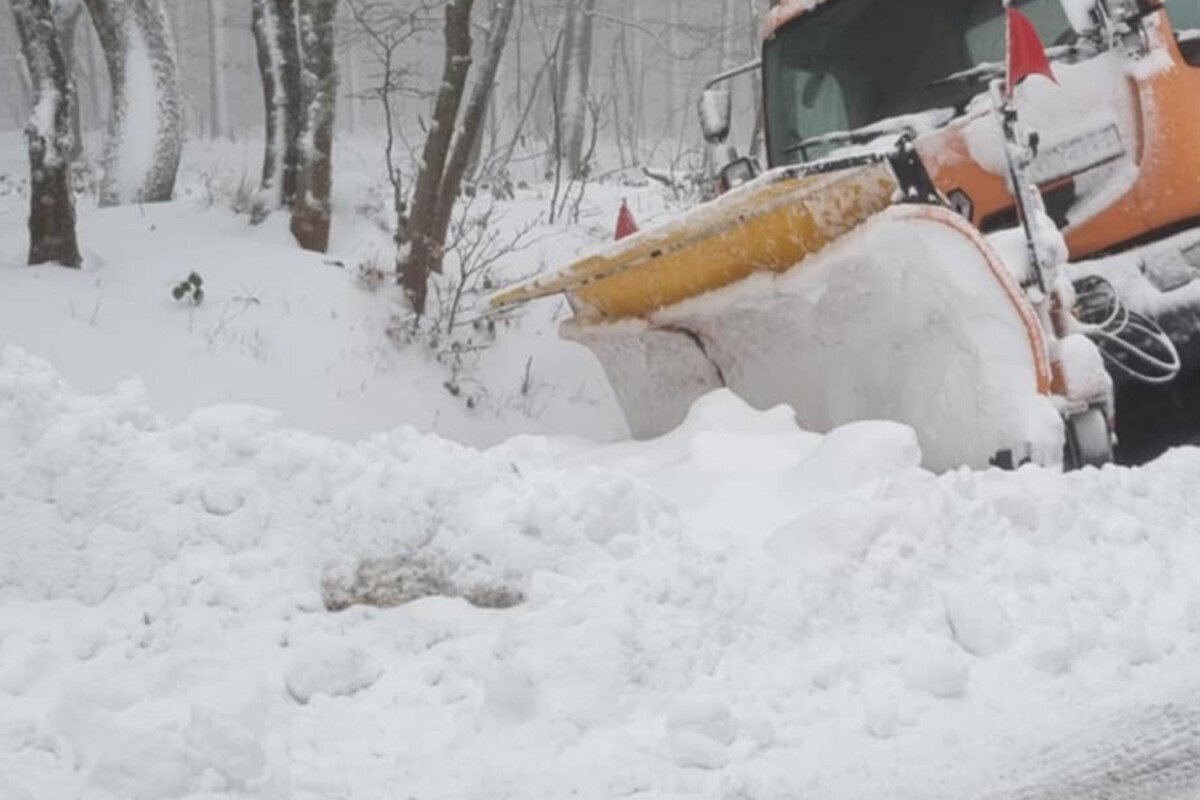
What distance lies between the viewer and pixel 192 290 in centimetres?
630

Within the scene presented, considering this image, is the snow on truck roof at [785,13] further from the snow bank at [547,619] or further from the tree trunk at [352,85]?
the tree trunk at [352,85]

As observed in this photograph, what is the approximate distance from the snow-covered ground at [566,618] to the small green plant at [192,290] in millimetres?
2965

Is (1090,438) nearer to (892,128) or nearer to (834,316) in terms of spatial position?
(834,316)

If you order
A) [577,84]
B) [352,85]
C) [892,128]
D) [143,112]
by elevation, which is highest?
[352,85]

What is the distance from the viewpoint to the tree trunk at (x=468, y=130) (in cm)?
732

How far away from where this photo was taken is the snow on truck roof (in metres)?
5.47

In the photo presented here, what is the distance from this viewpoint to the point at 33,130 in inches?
241

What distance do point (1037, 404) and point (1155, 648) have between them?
0.99 meters

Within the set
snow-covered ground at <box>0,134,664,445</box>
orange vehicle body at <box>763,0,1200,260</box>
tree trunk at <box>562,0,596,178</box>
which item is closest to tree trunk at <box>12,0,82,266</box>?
snow-covered ground at <box>0,134,664,445</box>

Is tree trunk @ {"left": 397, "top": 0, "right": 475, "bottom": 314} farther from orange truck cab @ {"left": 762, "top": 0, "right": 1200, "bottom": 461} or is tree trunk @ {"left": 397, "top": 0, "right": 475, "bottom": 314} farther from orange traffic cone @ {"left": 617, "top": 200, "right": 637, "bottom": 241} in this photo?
orange truck cab @ {"left": 762, "top": 0, "right": 1200, "bottom": 461}

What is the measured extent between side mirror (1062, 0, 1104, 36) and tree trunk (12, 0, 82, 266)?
4.80m

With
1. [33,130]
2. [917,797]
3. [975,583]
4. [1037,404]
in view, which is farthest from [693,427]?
[33,130]

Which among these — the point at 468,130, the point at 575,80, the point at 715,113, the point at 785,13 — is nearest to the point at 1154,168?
the point at 715,113

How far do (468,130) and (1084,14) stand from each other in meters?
4.29
